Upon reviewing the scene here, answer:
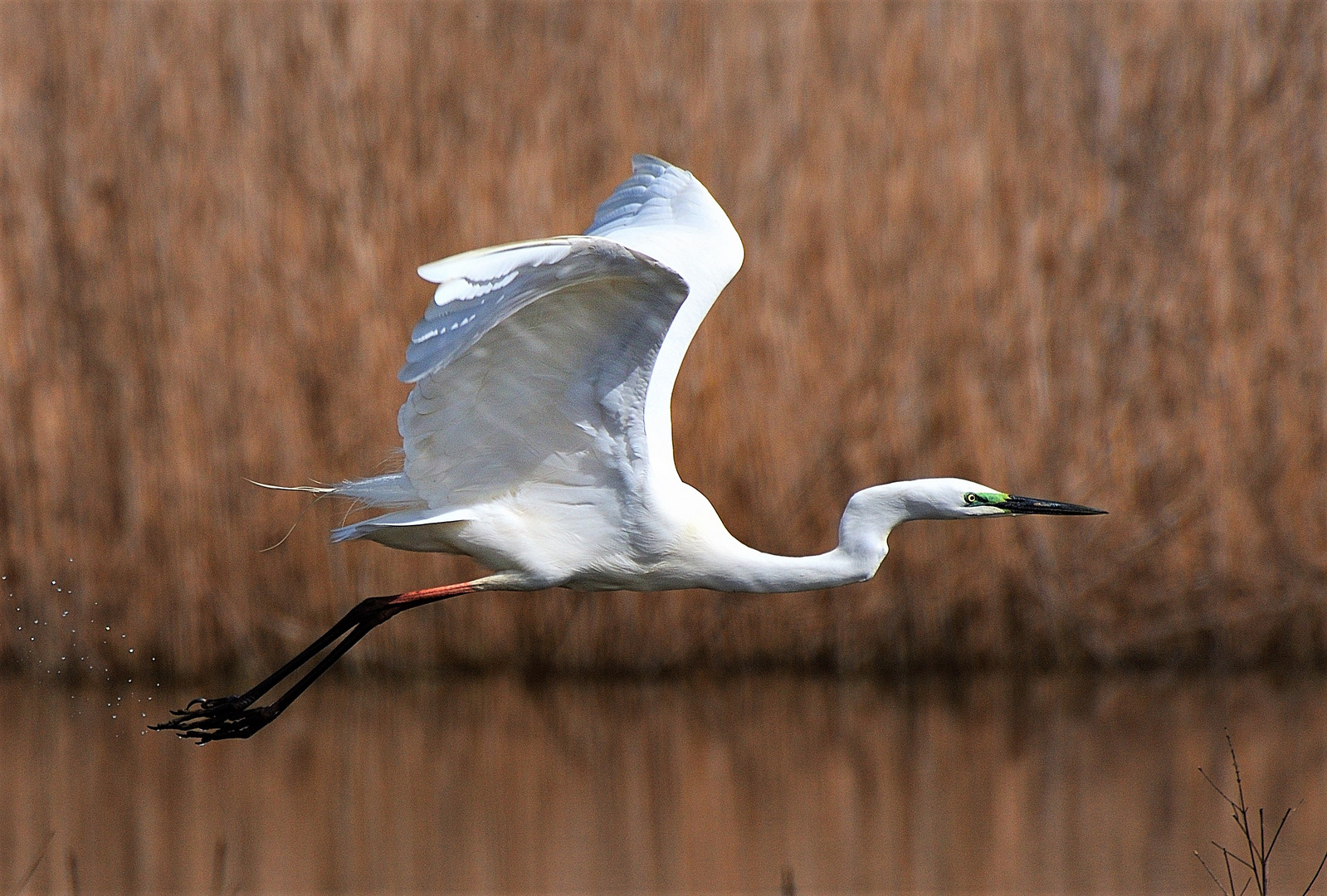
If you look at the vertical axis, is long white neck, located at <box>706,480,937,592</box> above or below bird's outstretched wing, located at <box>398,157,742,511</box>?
below

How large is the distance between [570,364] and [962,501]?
87 centimetres

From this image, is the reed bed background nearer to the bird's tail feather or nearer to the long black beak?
the bird's tail feather

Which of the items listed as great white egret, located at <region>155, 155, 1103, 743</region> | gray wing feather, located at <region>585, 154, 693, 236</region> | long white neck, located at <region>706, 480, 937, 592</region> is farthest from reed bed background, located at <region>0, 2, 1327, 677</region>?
long white neck, located at <region>706, 480, 937, 592</region>

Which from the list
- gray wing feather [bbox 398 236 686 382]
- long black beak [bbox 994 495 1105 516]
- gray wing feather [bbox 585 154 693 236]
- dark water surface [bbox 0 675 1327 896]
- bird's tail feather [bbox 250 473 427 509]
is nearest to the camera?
gray wing feather [bbox 398 236 686 382]

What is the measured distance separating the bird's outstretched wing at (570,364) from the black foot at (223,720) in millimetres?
569

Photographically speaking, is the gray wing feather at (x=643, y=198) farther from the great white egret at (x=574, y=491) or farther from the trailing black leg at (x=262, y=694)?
the trailing black leg at (x=262, y=694)

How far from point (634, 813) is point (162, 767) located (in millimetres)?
1662

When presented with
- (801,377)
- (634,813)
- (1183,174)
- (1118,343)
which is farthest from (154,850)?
(1183,174)

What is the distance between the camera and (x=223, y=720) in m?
A: 3.49

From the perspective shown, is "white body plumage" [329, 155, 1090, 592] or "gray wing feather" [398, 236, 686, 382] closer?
"gray wing feather" [398, 236, 686, 382]

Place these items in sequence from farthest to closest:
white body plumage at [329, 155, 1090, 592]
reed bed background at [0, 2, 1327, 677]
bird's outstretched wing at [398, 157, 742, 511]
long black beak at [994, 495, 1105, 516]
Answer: reed bed background at [0, 2, 1327, 677]
long black beak at [994, 495, 1105, 516]
white body plumage at [329, 155, 1090, 592]
bird's outstretched wing at [398, 157, 742, 511]

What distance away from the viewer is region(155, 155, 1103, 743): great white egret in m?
3.27

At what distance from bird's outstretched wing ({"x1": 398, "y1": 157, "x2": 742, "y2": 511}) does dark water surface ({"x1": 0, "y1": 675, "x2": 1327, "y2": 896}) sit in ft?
5.35

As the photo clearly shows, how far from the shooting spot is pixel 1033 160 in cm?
573
